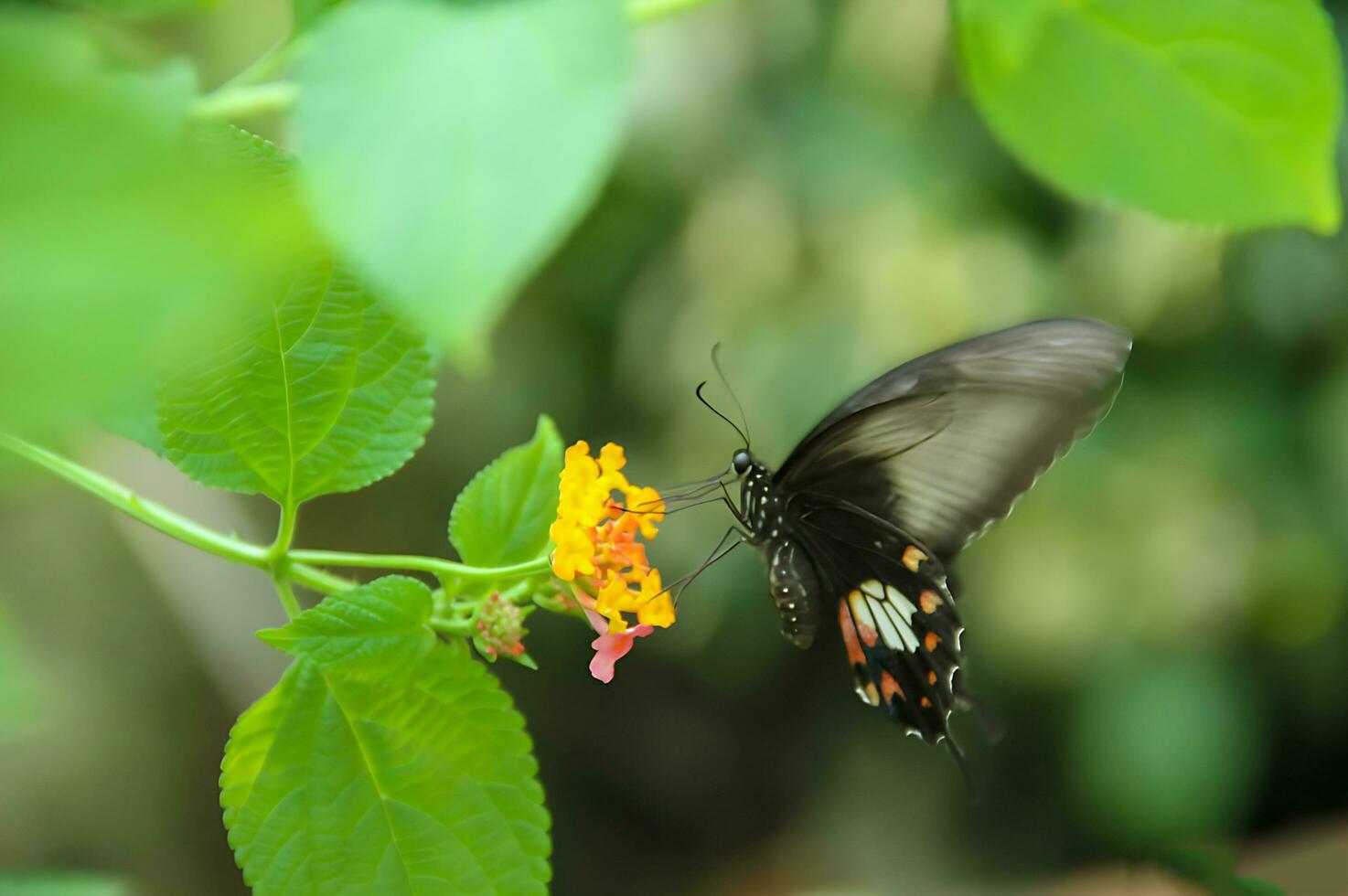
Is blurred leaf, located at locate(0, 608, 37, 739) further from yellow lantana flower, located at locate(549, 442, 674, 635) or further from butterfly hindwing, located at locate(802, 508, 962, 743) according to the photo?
butterfly hindwing, located at locate(802, 508, 962, 743)

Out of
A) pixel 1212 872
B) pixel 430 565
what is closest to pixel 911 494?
pixel 430 565

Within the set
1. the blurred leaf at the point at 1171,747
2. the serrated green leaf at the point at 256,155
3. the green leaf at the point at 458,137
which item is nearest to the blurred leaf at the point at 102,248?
the green leaf at the point at 458,137

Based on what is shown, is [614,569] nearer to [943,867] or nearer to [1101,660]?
[1101,660]

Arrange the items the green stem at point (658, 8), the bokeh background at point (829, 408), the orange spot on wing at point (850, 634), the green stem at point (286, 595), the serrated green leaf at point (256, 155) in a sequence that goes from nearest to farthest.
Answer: the serrated green leaf at point (256, 155)
the green stem at point (658, 8)
the green stem at point (286, 595)
the orange spot on wing at point (850, 634)
the bokeh background at point (829, 408)

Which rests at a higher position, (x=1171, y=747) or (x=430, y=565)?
(x=430, y=565)

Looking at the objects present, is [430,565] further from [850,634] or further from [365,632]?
[850,634]

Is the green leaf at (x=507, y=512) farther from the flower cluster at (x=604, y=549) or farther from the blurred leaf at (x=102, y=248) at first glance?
the blurred leaf at (x=102, y=248)
